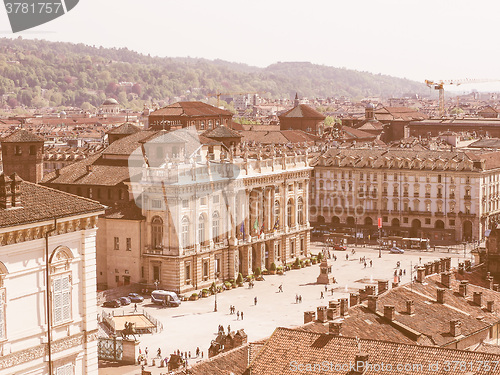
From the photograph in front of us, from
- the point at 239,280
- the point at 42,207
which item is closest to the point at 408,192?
the point at 239,280

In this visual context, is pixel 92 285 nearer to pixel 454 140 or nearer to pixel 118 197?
pixel 118 197

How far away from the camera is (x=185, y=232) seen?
95.0 meters

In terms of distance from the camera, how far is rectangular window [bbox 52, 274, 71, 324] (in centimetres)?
3612

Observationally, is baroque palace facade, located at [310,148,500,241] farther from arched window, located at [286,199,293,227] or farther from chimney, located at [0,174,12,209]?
chimney, located at [0,174,12,209]

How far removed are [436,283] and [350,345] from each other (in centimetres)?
2184

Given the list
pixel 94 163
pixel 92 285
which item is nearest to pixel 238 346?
pixel 92 285

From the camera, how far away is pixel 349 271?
10931 cm

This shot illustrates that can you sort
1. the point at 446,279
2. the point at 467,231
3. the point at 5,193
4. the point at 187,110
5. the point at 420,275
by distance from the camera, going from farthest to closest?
the point at 187,110 < the point at 467,231 < the point at 446,279 < the point at 420,275 < the point at 5,193

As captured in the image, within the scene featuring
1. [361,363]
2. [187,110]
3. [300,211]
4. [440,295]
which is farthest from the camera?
[187,110]

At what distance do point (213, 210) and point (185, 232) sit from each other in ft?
17.1

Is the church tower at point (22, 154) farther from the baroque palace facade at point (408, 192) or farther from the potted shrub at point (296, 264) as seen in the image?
the baroque palace facade at point (408, 192)

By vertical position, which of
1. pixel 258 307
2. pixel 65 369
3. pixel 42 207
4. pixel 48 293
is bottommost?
pixel 258 307

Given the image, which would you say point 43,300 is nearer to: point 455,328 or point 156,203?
point 455,328

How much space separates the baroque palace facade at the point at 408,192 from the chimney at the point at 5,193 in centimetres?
10300
